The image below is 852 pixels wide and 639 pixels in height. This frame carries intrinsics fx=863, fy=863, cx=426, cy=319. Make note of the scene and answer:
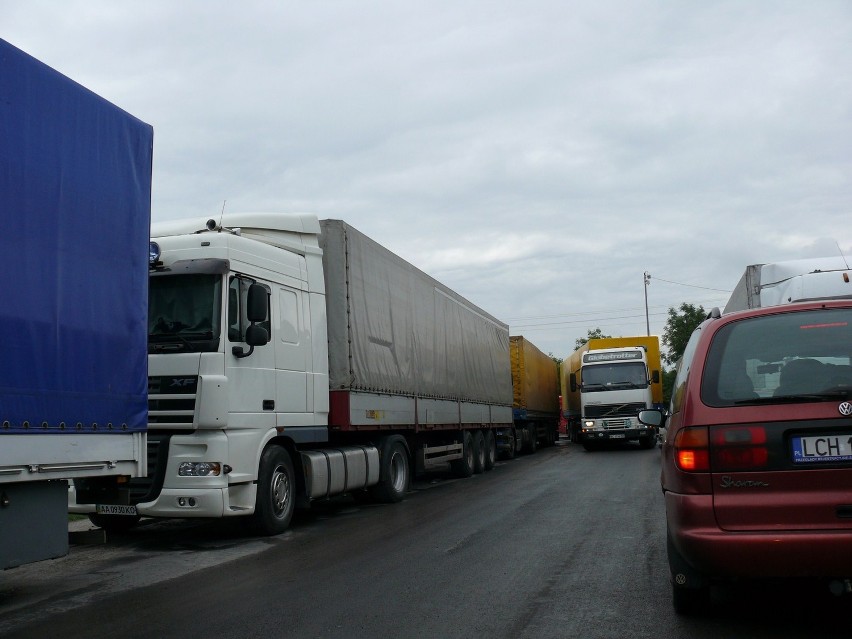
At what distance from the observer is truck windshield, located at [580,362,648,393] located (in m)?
26.5

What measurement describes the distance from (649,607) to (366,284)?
731 centimetres

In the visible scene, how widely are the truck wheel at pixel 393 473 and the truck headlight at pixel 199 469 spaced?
172 inches

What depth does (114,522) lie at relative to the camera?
9781mm

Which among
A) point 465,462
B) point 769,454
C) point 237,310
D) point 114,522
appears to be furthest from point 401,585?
Result: point 465,462

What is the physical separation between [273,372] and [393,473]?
13.0 ft

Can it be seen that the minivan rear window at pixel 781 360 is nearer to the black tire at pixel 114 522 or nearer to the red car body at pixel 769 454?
the red car body at pixel 769 454

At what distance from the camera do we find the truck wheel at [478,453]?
18.5 meters

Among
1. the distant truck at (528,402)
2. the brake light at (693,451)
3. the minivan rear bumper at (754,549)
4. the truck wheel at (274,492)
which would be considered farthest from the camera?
the distant truck at (528,402)

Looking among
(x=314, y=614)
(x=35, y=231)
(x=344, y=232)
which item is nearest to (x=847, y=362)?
(x=314, y=614)

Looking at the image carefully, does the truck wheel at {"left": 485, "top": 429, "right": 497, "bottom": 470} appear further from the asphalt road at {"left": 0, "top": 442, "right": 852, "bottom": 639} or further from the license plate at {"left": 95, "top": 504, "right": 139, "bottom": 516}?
the license plate at {"left": 95, "top": 504, "right": 139, "bottom": 516}

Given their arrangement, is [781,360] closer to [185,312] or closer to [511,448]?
[185,312]

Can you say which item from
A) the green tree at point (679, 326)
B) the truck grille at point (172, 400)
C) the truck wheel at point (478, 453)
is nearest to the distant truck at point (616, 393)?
the truck wheel at point (478, 453)

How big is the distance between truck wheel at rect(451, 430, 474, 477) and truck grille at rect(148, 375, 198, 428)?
376 inches

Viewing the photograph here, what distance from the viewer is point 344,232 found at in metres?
11.3
